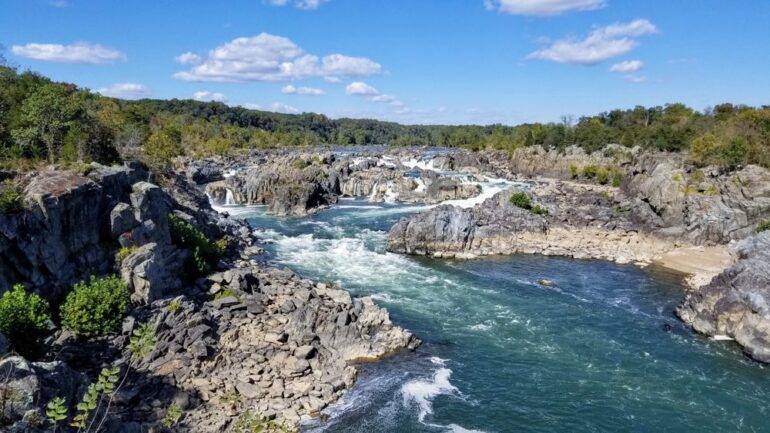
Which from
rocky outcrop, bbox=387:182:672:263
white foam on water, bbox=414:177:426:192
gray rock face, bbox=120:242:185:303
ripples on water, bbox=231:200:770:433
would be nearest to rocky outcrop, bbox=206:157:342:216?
white foam on water, bbox=414:177:426:192

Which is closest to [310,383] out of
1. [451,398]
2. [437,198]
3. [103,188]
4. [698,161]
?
[451,398]

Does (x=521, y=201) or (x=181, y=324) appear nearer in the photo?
(x=181, y=324)

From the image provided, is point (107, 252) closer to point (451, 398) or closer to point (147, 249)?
point (147, 249)

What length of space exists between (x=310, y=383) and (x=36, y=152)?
30088 millimetres

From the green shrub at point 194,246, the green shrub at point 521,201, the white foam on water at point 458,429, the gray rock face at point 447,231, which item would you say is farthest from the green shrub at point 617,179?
the white foam on water at point 458,429

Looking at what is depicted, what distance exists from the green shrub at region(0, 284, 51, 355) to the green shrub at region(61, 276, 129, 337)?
258 cm

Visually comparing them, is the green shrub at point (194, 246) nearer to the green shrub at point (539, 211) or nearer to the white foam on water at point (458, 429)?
the white foam on water at point (458, 429)

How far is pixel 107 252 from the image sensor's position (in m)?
34.1

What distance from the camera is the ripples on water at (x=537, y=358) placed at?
25547mm

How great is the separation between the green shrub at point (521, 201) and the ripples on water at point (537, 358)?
14.3 meters

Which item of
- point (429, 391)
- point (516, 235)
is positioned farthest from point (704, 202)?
point (429, 391)

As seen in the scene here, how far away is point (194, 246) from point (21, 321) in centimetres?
1636

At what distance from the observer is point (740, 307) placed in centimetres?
3478

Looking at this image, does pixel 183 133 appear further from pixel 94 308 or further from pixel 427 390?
pixel 427 390
